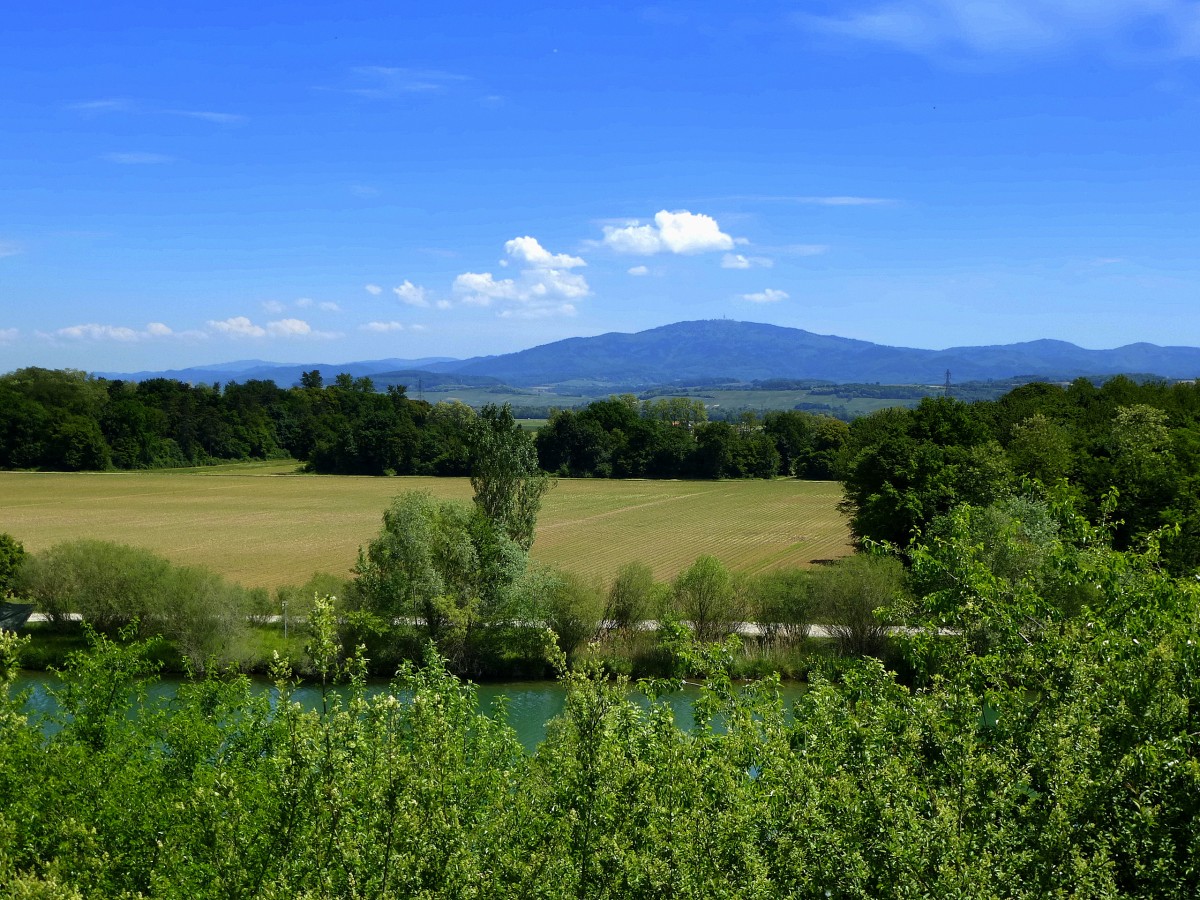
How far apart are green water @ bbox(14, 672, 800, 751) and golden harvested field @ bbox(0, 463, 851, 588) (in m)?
14.2

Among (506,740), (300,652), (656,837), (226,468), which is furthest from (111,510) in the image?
(656,837)

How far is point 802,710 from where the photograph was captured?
42.8 ft

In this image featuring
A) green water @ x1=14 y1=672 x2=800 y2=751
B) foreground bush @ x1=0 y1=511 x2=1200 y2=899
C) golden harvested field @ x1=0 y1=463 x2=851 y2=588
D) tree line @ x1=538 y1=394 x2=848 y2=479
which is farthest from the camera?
tree line @ x1=538 y1=394 x2=848 y2=479

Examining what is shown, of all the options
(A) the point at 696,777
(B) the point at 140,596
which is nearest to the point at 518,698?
(B) the point at 140,596

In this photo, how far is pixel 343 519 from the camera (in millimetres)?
78188

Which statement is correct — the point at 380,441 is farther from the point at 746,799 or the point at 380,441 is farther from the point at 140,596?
the point at 746,799

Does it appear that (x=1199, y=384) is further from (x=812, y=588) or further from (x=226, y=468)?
(x=226, y=468)

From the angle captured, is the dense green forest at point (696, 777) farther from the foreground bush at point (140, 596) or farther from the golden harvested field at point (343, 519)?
the golden harvested field at point (343, 519)

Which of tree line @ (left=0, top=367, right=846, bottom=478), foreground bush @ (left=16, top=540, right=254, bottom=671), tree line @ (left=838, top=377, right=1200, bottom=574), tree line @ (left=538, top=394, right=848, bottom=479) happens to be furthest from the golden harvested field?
tree line @ (left=838, top=377, right=1200, bottom=574)

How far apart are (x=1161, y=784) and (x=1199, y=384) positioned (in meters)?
92.8

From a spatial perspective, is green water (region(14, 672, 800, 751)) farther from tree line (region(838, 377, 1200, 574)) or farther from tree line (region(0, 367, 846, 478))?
tree line (region(0, 367, 846, 478))

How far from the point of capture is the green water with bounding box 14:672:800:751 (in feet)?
98.3

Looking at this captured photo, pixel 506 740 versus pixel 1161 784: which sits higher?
pixel 1161 784

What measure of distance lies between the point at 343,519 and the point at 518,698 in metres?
47.3
